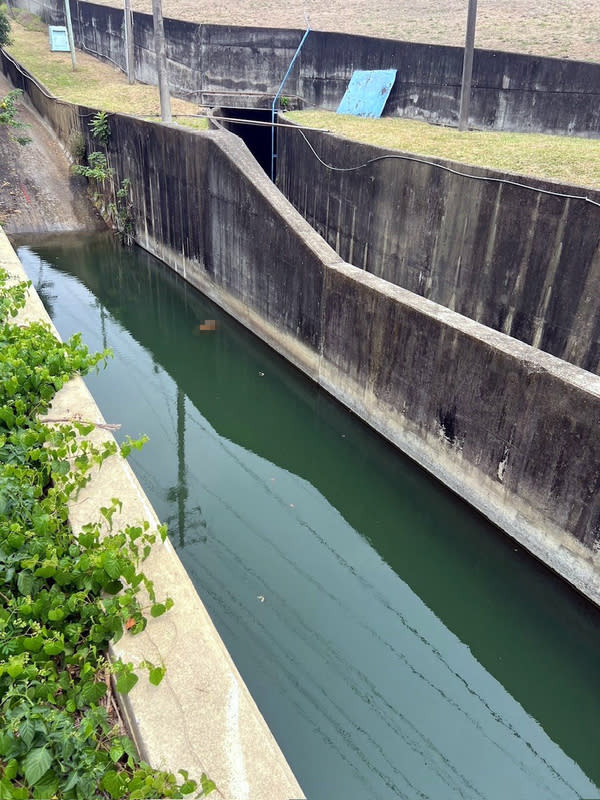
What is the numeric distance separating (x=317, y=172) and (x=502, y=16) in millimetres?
15216

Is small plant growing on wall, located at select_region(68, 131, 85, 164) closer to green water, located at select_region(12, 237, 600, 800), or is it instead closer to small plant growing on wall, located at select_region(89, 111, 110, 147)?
small plant growing on wall, located at select_region(89, 111, 110, 147)

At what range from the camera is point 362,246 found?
32.9 feet

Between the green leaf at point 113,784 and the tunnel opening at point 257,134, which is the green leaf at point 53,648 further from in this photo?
the tunnel opening at point 257,134

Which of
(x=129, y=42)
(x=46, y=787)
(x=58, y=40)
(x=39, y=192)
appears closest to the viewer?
(x=46, y=787)

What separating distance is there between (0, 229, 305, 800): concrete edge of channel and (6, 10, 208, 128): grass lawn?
13.8 meters

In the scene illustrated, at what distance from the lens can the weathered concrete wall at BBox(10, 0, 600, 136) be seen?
13.1m

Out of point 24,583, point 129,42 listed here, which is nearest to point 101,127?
point 129,42

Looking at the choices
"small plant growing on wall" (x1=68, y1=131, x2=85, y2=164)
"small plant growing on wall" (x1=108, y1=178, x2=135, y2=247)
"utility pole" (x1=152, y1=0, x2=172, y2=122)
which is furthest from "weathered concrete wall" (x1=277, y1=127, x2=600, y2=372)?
"small plant growing on wall" (x1=68, y1=131, x2=85, y2=164)

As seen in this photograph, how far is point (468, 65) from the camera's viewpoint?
42.8 feet

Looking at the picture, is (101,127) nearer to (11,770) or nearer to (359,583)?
(359,583)

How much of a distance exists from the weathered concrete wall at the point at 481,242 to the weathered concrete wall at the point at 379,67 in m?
5.83

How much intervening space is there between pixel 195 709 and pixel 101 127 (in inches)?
619

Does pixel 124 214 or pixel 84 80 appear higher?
pixel 84 80

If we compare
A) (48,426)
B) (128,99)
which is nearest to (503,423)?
(48,426)
